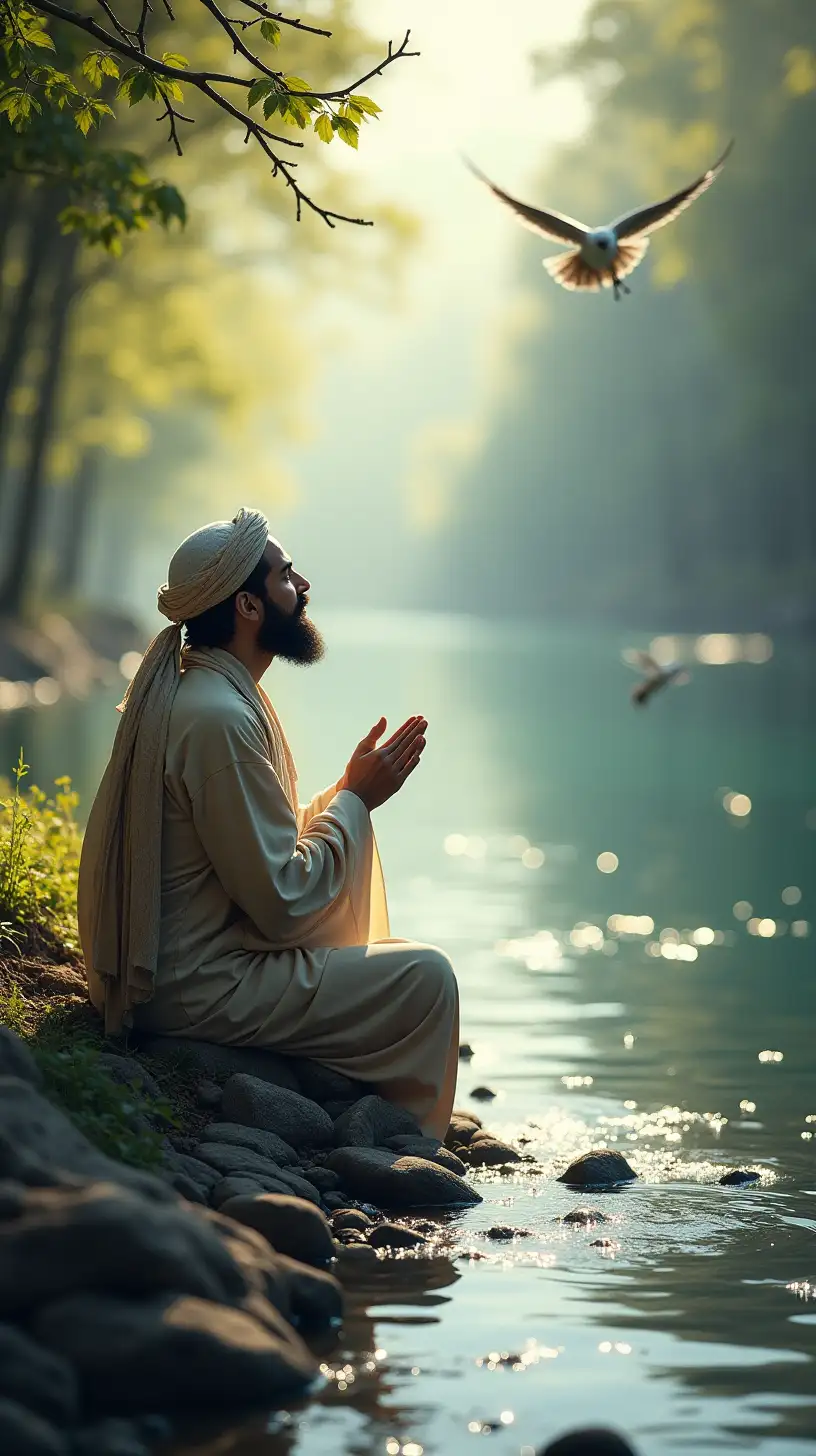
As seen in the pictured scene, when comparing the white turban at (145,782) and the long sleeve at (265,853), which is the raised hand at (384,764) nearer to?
the long sleeve at (265,853)

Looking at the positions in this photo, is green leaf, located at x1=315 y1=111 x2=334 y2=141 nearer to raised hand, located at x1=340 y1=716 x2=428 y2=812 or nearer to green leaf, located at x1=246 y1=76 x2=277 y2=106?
green leaf, located at x1=246 y1=76 x2=277 y2=106

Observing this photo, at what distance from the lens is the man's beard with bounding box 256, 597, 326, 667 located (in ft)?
20.7

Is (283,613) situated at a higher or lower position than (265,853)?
higher

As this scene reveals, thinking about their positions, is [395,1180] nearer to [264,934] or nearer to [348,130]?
[264,934]

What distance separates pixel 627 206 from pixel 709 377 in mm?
6856

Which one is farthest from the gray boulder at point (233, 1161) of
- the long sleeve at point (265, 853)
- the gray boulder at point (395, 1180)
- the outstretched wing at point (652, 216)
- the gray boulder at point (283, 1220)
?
the outstretched wing at point (652, 216)

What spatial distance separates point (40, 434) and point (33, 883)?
23672 mm

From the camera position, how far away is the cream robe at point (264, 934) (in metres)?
6.01

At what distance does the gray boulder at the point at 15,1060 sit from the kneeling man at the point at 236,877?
1.05 m

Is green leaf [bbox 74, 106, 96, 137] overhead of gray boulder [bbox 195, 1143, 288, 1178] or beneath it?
overhead

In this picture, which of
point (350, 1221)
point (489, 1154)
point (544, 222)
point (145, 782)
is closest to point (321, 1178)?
point (350, 1221)

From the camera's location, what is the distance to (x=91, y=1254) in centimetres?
397

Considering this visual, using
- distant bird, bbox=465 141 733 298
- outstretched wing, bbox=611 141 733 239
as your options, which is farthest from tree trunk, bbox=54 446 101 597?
outstretched wing, bbox=611 141 733 239

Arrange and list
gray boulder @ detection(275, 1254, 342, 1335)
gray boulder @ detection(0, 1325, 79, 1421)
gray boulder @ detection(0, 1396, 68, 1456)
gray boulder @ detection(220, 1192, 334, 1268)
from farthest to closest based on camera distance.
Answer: gray boulder @ detection(220, 1192, 334, 1268)
gray boulder @ detection(275, 1254, 342, 1335)
gray boulder @ detection(0, 1325, 79, 1421)
gray boulder @ detection(0, 1396, 68, 1456)
